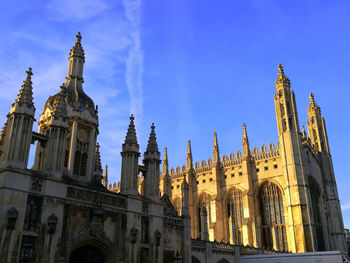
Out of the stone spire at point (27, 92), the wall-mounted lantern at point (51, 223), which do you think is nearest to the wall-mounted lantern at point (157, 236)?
the wall-mounted lantern at point (51, 223)

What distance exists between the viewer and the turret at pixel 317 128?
58734 mm

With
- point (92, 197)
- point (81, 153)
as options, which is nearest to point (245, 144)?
point (81, 153)

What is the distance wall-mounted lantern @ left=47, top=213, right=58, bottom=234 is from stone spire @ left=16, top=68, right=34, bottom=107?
5.06 meters

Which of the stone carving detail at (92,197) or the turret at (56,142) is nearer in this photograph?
the turret at (56,142)

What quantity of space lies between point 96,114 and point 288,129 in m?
33.1

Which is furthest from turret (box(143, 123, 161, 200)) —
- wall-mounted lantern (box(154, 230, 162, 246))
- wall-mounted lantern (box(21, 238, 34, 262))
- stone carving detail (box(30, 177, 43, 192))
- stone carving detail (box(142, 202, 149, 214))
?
wall-mounted lantern (box(21, 238, 34, 262))

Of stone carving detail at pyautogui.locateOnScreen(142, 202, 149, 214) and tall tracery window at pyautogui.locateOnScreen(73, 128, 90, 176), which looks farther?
tall tracery window at pyautogui.locateOnScreen(73, 128, 90, 176)

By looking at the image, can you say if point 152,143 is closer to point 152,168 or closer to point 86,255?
point 152,168

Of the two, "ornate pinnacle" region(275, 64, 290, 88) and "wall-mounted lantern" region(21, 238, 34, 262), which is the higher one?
"ornate pinnacle" region(275, 64, 290, 88)

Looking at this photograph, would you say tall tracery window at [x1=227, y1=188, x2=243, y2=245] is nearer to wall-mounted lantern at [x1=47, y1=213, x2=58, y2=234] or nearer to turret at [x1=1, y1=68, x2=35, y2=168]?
wall-mounted lantern at [x1=47, y1=213, x2=58, y2=234]

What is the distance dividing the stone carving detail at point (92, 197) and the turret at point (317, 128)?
158 feet

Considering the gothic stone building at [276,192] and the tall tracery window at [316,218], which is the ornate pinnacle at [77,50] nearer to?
the gothic stone building at [276,192]

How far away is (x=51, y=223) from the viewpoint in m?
14.8

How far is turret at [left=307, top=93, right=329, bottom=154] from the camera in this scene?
2312 inches
